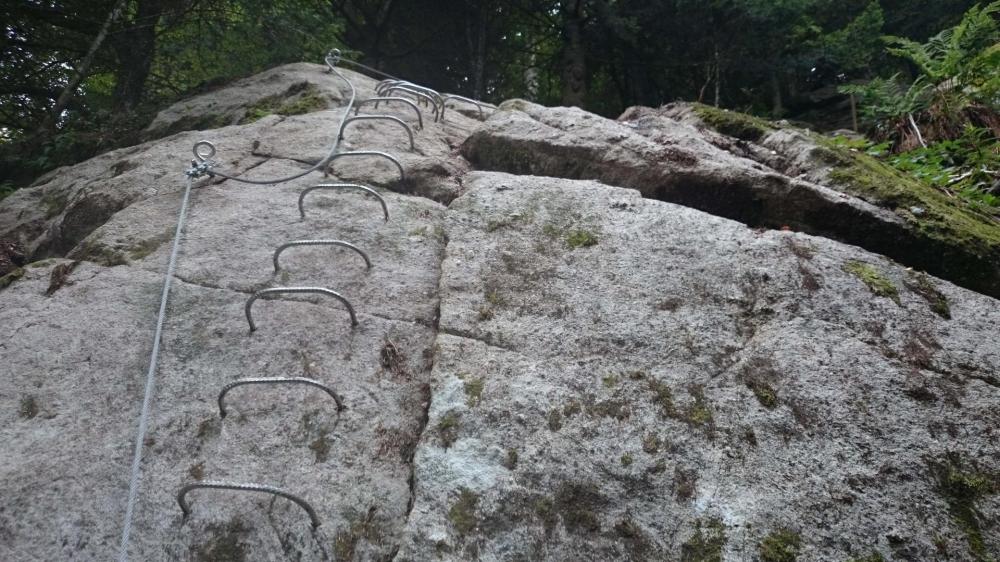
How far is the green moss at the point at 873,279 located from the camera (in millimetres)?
2871

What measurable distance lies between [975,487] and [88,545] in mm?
3184

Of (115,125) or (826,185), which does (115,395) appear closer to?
(826,185)

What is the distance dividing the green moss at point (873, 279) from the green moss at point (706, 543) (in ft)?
5.24

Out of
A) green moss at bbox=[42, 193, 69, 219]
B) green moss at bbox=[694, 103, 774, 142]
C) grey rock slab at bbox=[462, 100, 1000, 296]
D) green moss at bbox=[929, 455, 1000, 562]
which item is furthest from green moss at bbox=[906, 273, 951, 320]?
green moss at bbox=[42, 193, 69, 219]

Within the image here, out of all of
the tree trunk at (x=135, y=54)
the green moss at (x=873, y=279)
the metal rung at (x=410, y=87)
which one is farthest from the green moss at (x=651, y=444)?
the tree trunk at (x=135, y=54)

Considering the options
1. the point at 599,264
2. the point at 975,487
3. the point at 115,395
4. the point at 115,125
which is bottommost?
the point at 115,395

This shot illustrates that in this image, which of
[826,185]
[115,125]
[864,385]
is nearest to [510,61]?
[115,125]

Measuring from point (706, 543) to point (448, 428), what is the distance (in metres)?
1.03

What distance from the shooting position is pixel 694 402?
95.6 inches

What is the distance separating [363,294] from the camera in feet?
9.95

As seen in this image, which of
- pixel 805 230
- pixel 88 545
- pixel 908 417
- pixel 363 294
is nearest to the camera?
pixel 88 545

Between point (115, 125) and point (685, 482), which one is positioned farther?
point (115, 125)

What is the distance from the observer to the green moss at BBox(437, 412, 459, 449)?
2280 mm

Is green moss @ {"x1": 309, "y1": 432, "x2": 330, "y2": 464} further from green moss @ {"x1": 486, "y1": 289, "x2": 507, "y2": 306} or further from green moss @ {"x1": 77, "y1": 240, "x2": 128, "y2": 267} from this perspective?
green moss @ {"x1": 77, "y1": 240, "x2": 128, "y2": 267}
